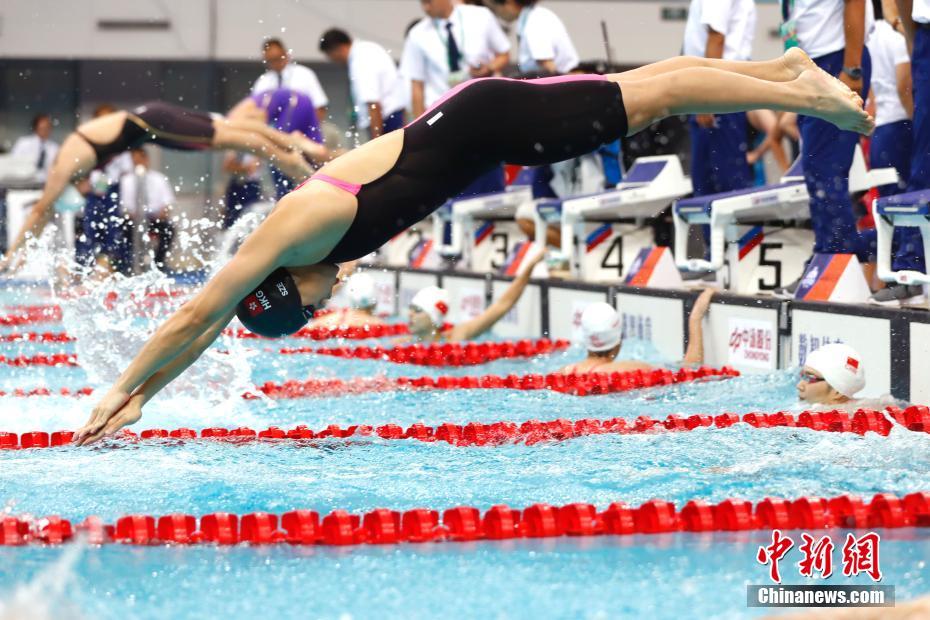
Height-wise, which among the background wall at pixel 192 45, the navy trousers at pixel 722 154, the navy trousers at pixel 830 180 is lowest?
the navy trousers at pixel 830 180

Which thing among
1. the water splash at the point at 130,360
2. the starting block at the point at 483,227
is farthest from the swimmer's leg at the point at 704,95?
the starting block at the point at 483,227

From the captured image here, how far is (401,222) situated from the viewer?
3701 millimetres

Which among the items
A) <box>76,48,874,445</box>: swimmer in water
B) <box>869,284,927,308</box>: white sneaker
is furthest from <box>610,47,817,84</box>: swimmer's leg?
<box>869,284,927,308</box>: white sneaker

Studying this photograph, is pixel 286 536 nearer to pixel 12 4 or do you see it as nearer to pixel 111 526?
pixel 111 526

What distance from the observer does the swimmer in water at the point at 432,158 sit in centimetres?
351

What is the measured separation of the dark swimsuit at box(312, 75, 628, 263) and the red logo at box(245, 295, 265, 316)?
242 millimetres

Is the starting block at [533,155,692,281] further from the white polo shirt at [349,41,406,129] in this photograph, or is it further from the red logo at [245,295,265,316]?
the red logo at [245,295,265,316]

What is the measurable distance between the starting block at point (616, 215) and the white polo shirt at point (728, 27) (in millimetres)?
861

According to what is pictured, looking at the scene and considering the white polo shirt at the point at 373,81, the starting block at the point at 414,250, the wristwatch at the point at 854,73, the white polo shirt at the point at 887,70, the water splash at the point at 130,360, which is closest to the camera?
the wristwatch at the point at 854,73

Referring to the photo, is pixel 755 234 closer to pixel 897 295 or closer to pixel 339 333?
pixel 897 295

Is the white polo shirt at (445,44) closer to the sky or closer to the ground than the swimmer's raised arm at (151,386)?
closer to the sky

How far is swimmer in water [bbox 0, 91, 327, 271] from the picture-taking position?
26.9 ft

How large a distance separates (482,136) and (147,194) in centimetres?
1297

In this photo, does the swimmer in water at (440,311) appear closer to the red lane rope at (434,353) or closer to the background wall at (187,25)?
the red lane rope at (434,353)
